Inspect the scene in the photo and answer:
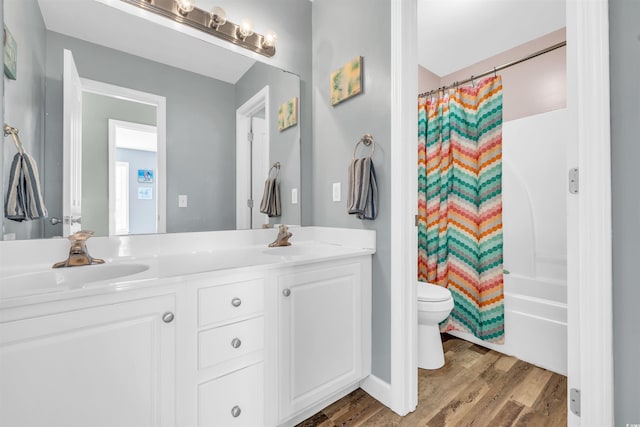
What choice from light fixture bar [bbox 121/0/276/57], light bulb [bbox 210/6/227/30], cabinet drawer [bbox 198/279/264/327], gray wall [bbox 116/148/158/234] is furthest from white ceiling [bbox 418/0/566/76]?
cabinet drawer [bbox 198/279/264/327]

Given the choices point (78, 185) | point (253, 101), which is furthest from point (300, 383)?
point (253, 101)

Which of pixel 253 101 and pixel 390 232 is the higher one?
pixel 253 101

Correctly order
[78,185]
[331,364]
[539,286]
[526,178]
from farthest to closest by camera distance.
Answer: [526,178]
[539,286]
[331,364]
[78,185]

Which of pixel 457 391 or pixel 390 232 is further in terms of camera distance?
pixel 457 391

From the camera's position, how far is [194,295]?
3.21ft

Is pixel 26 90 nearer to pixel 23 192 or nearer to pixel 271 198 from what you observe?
pixel 23 192

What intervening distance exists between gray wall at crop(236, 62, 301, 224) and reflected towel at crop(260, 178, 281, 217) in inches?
1.3

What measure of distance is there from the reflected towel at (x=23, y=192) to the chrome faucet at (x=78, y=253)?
183 millimetres

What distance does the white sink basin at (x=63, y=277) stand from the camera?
91 centimetres

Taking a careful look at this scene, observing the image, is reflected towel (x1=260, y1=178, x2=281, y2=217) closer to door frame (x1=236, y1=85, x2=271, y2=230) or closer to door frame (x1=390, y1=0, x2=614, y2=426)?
door frame (x1=236, y1=85, x2=271, y2=230)

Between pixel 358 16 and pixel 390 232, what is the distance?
4.12 ft

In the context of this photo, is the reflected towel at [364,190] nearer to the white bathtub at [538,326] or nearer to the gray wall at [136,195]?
the gray wall at [136,195]

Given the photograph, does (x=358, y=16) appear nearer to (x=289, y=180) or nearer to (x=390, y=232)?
(x=289, y=180)

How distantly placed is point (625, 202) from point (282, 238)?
146 centimetres
